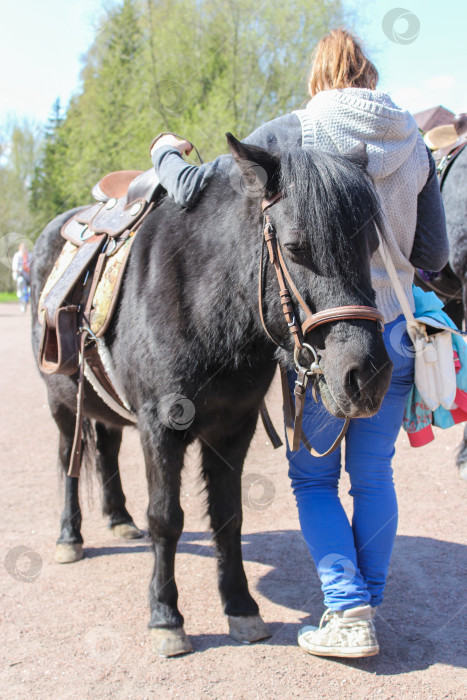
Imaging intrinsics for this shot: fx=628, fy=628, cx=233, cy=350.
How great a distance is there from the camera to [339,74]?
2561mm

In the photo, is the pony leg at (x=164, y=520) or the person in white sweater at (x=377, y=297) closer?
the person in white sweater at (x=377, y=297)

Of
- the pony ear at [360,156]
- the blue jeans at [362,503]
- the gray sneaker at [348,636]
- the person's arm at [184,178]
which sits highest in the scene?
the pony ear at [360,156]

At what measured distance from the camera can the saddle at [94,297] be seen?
3.00m

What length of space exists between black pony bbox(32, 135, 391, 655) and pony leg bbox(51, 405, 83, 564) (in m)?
1.13

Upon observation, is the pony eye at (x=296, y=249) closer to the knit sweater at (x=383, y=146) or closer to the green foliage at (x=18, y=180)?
the knit sweater at (x=383, y=146)

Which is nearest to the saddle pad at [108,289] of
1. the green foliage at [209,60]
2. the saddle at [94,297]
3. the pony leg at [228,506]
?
the saddle at [94,297]

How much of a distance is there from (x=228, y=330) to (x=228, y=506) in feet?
3.11

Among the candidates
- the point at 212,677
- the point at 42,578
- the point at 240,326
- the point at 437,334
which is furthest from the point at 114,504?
the point at 437,334

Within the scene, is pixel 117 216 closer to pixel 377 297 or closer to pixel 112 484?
pixel 377 297

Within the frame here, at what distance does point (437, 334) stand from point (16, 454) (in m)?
4.54

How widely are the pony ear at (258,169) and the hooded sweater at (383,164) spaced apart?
0.18m

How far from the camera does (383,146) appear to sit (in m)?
2.45

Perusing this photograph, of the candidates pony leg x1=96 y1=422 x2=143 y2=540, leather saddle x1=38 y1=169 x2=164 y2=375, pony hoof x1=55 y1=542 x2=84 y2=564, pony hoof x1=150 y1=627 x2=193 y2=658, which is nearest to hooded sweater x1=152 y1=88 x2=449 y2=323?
leather saddle x1=38 y1=169 x2=164 y2=375

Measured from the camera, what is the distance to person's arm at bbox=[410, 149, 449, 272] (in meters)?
2.62
